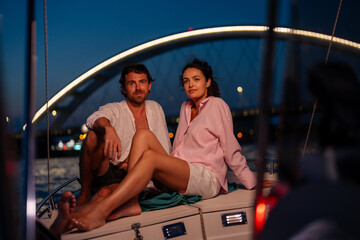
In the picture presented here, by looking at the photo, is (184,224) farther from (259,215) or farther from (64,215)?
(259,215)

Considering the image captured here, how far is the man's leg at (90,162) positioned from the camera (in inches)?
93.1

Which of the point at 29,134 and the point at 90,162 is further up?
the point at 29,134

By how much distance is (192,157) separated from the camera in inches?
97.9

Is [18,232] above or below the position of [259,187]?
below

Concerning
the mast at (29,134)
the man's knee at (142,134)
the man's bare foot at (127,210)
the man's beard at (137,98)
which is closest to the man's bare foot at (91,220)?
the man's bare foot at (127,210)

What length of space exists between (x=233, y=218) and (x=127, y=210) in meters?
0.59

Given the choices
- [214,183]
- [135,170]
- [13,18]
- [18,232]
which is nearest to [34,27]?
[13,18]

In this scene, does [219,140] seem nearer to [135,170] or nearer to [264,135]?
[135,170]

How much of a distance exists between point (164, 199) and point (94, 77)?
13590 millimetres

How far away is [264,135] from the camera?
69 centimetres

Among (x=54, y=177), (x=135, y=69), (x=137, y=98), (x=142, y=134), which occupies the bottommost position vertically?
(x=54, y=177)

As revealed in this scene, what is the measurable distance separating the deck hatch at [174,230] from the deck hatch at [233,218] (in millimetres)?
254

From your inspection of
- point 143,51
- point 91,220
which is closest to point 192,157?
point 91,220

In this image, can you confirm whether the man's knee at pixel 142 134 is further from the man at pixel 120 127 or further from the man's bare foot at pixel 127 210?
the man's bare foot at pixel 127 210
